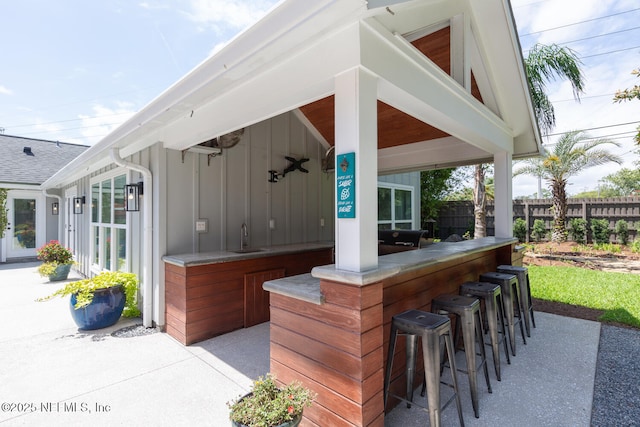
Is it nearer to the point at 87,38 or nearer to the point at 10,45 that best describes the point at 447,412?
the point at 87,38

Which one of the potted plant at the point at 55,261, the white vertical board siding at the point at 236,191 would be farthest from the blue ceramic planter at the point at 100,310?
the potted plant at the point at 55,261

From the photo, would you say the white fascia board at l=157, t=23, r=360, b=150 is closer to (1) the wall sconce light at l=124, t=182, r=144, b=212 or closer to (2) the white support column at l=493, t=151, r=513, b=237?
(1) the wall sconce light at l=124, t=182, r=144, b=212

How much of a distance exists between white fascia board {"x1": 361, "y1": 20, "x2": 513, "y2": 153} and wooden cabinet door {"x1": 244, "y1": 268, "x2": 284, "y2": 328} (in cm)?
259

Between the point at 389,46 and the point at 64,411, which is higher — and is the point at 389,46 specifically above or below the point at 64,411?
above

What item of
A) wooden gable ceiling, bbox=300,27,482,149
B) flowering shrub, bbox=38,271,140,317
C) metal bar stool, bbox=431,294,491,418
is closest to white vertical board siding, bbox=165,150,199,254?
flowering shrub, bbox=38,271,140,317

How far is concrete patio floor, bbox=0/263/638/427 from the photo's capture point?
7.00ft

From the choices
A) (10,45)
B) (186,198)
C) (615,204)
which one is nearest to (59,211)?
(10,45)

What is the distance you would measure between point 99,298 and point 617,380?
5330mm

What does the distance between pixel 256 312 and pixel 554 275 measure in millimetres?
6357

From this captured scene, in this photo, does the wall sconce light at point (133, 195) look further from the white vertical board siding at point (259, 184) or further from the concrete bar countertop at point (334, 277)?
the concrete bar countertop at point (334, 277)

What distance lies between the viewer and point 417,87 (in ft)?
7.45

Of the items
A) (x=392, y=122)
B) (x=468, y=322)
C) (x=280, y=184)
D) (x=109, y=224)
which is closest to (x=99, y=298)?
(x=109, y=224)

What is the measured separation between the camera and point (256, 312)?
3.92m

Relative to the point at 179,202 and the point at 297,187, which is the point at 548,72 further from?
the point at 179,202
